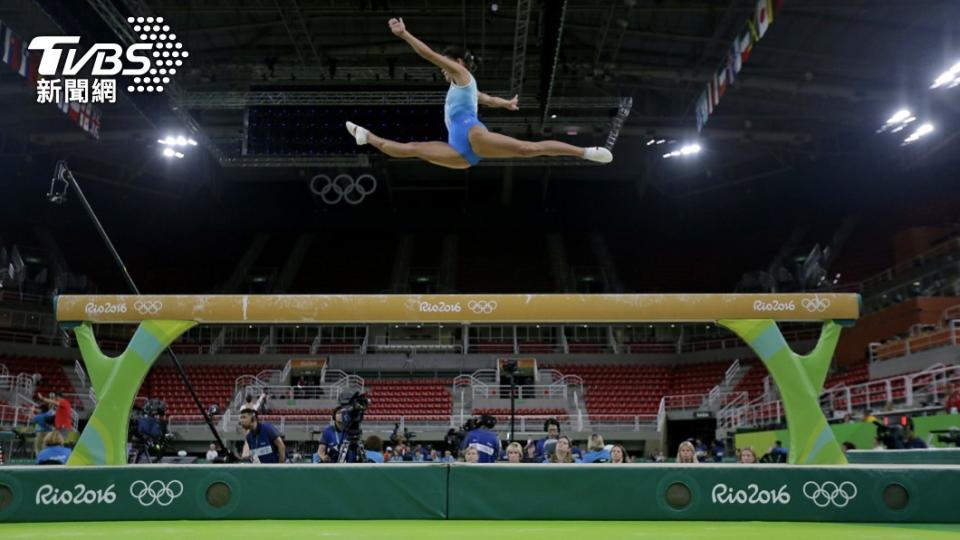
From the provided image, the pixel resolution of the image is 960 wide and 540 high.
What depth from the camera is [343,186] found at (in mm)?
25062

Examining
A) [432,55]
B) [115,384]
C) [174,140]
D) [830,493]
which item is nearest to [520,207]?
[174,140]

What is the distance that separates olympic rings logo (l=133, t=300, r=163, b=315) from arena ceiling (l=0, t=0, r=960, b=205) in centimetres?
875

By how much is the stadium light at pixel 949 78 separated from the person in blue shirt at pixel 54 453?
62.2 ft

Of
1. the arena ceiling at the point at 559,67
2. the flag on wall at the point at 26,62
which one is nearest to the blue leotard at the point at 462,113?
the arena ceiling at the point at 559,67

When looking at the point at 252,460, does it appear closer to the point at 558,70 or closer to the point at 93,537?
the point at 93,537

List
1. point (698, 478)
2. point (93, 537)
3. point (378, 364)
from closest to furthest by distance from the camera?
point (93, 537), point (698, 478), point (378, 364)

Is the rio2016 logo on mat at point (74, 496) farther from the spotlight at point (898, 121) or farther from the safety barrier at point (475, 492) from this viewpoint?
the spotlight at point (898, 121)

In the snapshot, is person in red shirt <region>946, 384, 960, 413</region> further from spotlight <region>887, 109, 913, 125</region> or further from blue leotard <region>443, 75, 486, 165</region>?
spotlight <region>887, 109, 913, 125</region>

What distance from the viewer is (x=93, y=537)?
4617 millimetres

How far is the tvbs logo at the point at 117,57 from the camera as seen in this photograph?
1474cm

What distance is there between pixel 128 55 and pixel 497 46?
8329 millimetres

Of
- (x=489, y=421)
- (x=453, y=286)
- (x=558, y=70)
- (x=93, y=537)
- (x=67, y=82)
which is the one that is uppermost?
(x=558, y=70)

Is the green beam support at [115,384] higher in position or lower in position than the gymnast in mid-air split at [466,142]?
lower

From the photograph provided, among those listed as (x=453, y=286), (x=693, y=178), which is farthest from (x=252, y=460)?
(x=693, y=178)
